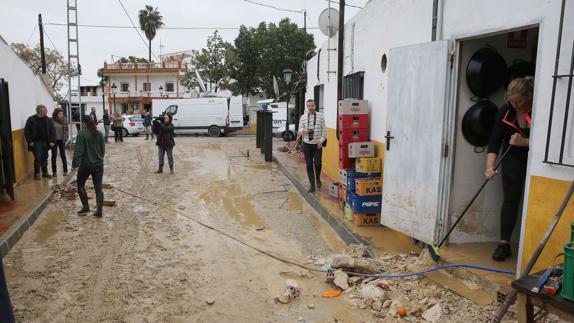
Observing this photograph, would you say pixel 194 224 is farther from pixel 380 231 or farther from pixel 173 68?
pixel 173 68

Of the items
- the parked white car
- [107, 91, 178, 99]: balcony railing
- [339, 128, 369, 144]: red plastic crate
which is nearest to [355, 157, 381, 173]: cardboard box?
[339, 128, 369, 144]: red plastic crate

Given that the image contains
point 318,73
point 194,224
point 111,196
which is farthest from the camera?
point 318,73

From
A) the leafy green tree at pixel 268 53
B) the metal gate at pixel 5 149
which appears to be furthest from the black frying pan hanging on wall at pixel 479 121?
the leafy green tree at pixel 268 53

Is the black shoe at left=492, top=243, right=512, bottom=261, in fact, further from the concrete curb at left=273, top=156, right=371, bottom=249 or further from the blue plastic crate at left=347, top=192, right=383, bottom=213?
the blue plastic crate at left=347, top=192, right=383, bottom=213

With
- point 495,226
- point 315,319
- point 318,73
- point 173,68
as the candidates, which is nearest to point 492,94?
point 495,226

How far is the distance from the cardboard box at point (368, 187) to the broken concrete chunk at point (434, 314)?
2.49 meters

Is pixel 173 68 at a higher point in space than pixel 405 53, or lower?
higher

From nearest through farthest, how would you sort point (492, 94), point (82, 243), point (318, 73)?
point (492, 94), point (82, 243), point (318, 73)

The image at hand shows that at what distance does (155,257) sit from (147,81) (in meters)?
46.4

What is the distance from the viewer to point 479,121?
15.2ft

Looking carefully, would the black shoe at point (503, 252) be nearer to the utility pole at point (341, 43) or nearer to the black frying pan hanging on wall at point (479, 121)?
the black frying pan hanging on wall at point (479, 121)

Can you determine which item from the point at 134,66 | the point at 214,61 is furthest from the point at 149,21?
the point at 214,61

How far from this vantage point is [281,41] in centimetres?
3756

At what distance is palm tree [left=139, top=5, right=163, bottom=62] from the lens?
52.5 m
